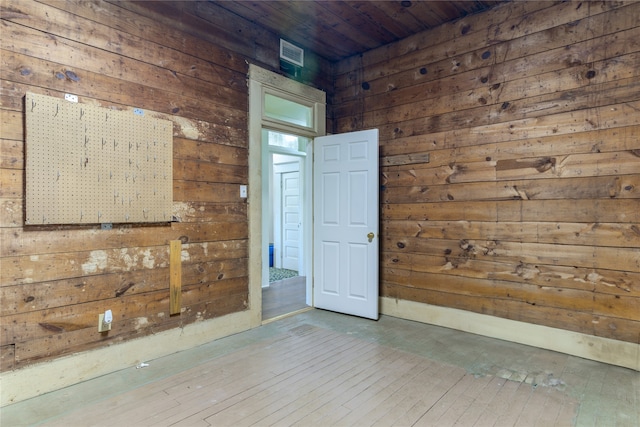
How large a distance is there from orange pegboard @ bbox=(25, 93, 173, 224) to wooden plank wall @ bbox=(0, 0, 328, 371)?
72mm

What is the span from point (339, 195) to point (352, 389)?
2171 mm

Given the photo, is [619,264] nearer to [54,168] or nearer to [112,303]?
[112,303]

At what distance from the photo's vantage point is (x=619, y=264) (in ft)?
8.84

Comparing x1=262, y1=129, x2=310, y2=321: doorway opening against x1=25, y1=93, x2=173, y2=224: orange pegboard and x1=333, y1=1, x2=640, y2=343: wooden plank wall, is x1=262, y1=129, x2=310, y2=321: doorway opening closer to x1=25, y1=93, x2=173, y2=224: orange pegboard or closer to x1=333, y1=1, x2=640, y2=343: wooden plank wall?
x1=333, y1=1, x2=640, y2=343: wooden plank wall

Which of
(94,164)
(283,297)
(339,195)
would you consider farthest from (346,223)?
(94,164)

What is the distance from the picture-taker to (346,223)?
3965 mm

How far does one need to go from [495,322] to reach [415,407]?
1.56 metres

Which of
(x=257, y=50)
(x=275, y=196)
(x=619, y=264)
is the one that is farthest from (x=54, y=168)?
(x=275, y=196)

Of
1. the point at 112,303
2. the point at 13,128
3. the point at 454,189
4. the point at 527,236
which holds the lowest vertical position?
the point at 112,303

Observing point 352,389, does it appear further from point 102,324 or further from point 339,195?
point 339,195

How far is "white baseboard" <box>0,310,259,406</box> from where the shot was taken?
7.21ft

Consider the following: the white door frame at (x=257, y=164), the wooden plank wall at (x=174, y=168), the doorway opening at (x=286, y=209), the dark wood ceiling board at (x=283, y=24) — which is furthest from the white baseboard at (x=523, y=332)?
the dark wood ceiling board at (x=283, y=24)

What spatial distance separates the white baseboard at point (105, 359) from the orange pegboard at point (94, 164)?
0.95 m

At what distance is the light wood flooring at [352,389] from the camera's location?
202 cm
